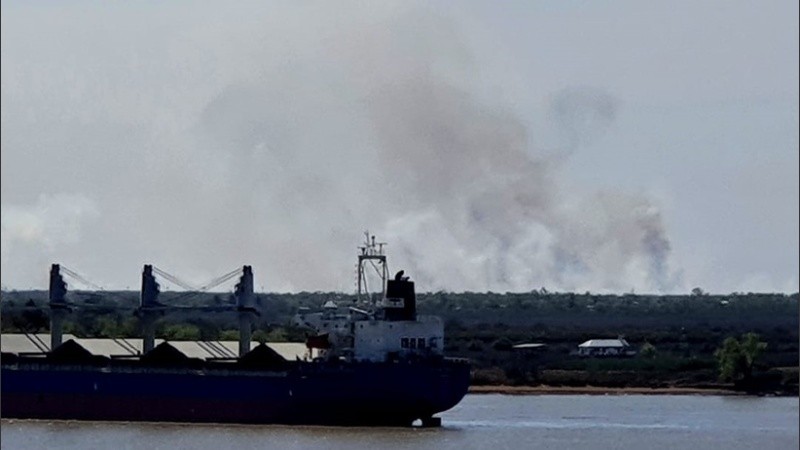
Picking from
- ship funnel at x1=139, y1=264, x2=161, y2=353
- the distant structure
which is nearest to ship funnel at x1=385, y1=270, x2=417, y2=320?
ship funnel at x1=139, y1=264, x2=161, y2=353

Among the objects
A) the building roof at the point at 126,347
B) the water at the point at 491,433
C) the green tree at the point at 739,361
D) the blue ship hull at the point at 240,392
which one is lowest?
the water at the point at 491,433

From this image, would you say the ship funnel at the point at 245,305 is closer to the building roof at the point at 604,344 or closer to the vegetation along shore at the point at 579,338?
the vegetation along shore at the point at 579,338

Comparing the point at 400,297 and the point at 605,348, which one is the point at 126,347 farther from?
the point at 605,348

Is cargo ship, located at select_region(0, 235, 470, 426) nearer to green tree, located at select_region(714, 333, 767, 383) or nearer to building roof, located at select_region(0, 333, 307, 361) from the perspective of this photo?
building roof, located at select_region(0, 333, 307, 361)

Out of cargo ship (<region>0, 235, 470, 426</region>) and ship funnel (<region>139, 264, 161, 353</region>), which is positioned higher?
ship funnel (<region>139, 264, 161, 353</region>)

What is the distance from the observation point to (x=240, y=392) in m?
58.0

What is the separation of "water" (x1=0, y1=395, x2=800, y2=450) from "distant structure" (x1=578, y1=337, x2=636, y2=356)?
30.8m

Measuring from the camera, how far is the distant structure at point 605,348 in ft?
320

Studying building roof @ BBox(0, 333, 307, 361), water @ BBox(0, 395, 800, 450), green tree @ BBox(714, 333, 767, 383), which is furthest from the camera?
green tree @ BBox(714, 333, 767, 383)

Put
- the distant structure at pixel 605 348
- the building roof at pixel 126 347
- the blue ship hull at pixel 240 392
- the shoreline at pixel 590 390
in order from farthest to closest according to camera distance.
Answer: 1. the distant structure at pixel 605 348
2. the shoreline at pixel 590 390
3. the building roof at pixel 126 347
4. the blue ship hull at pixel 240 392

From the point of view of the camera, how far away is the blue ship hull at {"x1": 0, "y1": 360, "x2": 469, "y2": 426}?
56.6m

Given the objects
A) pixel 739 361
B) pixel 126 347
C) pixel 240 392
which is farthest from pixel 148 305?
pixel 739 361

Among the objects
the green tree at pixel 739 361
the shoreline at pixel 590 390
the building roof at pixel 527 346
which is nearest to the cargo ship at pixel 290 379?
the shoreline at pixel 590 390

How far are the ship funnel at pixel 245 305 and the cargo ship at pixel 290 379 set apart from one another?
1.98 m
